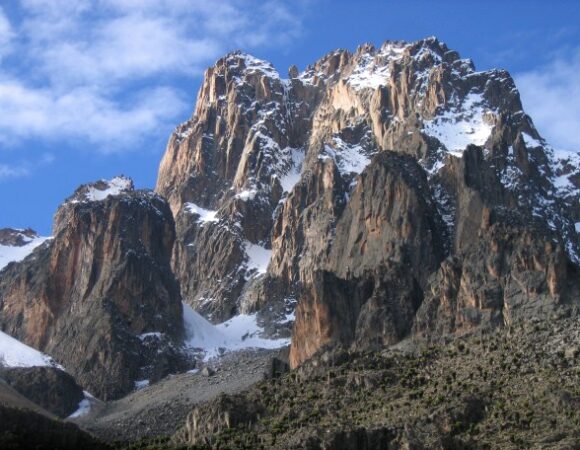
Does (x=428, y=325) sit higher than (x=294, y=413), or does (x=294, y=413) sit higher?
(x=428, y=325)

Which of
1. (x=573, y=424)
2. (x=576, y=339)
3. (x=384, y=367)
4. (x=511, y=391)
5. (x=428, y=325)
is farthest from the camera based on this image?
(x=428, y=325)

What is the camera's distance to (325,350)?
194500mm

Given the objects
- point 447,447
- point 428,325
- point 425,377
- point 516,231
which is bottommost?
point 447,447

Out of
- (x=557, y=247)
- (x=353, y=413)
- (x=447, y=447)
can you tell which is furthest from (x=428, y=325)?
(x=447, y=447)

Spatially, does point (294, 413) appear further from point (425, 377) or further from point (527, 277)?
point (527, 277)

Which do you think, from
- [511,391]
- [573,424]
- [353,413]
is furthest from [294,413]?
[573,424]

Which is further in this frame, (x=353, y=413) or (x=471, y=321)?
(x=471, y=321)

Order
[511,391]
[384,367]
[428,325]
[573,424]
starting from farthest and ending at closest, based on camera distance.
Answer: [428,325] < [384,367] < [511,391] < [573,424]

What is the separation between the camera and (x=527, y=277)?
181 meters

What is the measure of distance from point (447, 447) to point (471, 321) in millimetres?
49143

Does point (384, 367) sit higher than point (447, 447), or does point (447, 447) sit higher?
point (384, 367)

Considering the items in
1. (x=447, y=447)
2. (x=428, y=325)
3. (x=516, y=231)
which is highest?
(x=516, y=231)

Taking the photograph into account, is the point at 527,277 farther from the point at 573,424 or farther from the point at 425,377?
the point at 573,424

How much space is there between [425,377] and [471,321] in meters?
18.7
